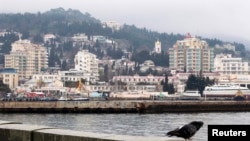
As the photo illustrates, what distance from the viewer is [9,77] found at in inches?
5600

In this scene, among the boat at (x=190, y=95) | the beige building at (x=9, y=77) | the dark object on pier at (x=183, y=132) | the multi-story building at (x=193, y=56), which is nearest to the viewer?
the dark object on pier at (x=183, y=132)

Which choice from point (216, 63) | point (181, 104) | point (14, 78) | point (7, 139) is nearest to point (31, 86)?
point (14, 78)

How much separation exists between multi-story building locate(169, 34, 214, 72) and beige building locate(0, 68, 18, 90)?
146 ft

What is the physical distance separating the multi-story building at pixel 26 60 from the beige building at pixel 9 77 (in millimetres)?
19285

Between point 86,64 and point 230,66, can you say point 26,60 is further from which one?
point 230,66

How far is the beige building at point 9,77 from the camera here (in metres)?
140

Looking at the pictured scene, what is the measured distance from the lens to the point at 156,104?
57.5m

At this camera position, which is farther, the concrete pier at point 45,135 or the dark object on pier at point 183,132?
the dark object on pier at point 183,132

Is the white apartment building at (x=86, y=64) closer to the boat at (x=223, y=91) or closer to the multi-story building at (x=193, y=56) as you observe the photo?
the multi-story building at (x=193, y=56)

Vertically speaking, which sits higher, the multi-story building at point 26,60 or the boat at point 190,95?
the multi-story building at point 26,60

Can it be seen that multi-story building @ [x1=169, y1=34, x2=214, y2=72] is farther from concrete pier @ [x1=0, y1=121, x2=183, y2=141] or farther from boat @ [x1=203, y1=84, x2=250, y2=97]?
concrete pier @ [x1=0, y1=121, x2=183, y2=141]

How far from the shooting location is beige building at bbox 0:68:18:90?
140 meters

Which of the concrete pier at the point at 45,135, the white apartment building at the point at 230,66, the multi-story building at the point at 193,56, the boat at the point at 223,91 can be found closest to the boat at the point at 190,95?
the boat at the point at 223,91

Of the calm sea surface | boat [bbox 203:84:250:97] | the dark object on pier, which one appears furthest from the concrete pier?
boat [bbox 203:84:250:97]
